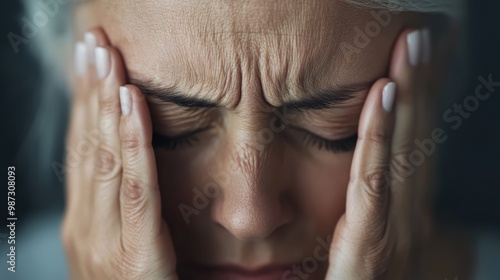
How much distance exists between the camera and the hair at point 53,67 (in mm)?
857

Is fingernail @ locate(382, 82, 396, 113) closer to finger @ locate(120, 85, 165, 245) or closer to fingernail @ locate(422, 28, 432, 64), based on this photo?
fingernail @ locate(422, 28, 432, 64)

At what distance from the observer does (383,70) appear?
86cm

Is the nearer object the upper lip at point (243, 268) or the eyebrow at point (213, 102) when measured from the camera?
the eyebrow at point (213, 102)

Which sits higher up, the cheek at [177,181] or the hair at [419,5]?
the hair at [419,5]

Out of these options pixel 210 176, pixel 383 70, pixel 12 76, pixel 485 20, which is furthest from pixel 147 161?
pixel 485 20

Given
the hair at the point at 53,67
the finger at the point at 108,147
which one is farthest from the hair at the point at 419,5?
the finger at the point at 108,147

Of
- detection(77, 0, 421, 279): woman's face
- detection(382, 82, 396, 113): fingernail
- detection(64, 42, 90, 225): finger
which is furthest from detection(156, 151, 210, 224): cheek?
detection(382, 82, 396, 113): fingernail

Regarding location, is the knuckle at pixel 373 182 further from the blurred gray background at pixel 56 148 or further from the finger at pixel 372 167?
the blurred gray background at pixel 56 148

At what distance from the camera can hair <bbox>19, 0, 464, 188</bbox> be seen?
0.86 metres

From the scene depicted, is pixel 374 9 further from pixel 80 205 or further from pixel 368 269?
pixel 80 205

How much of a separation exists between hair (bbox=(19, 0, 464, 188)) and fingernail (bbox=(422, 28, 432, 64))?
31mm

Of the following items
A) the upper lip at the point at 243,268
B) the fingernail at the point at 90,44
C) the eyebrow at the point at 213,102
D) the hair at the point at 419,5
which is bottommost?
the upper lip at the point at 243,268

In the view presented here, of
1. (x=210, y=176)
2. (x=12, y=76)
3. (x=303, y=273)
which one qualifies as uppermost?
(x=12, y=76)

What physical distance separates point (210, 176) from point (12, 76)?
312 mm
